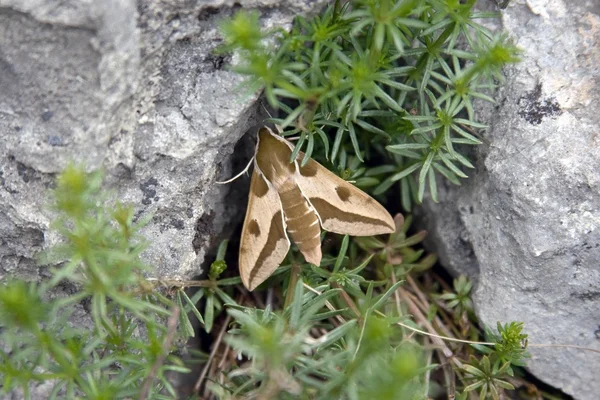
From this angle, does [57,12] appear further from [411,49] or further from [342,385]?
[342,385]

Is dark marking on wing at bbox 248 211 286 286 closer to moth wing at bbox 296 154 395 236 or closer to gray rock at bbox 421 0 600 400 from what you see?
moth wing at bbox 296 154 395 236

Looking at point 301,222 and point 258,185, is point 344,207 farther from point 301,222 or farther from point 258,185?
point 258,185

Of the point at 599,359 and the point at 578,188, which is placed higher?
the point at 578,188

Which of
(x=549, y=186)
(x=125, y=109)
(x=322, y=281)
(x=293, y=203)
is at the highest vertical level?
(x=125, y=109)

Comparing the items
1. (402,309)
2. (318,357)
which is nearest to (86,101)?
(318,357)

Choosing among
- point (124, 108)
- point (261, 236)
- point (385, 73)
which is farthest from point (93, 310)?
point (385, 73)
